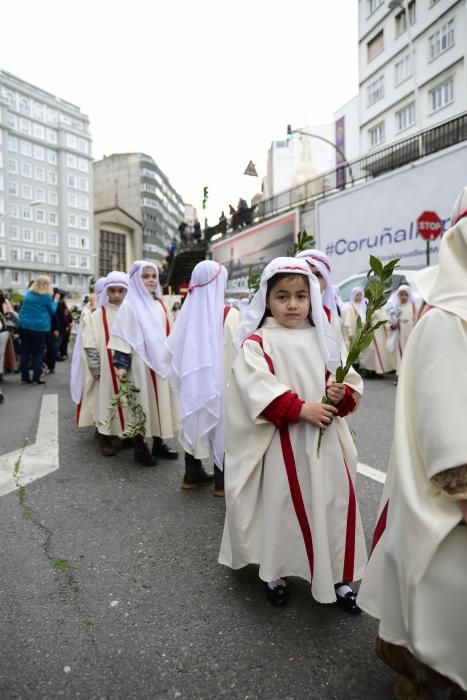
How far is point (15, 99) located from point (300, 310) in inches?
3079

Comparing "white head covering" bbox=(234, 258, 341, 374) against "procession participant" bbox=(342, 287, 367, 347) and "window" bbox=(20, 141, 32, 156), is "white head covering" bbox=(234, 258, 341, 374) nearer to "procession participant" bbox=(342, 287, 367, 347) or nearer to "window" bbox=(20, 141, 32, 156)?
"procession participant" bbox=(342, 287, 367, 347)

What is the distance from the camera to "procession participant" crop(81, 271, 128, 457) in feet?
17.4

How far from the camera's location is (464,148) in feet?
39.3

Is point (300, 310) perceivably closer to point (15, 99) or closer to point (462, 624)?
point (462, 624)

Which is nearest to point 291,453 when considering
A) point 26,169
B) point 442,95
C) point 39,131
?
point 442,95

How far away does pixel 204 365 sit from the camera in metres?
4.11

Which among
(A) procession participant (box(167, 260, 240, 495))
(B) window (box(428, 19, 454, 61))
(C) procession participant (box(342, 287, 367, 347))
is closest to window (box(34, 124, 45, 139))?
(B) window (box(428, 19, 454, 61))

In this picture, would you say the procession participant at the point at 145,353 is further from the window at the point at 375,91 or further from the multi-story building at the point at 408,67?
the window at the point at 375,91

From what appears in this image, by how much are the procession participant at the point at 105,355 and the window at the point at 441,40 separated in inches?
1049

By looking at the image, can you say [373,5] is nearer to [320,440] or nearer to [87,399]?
[87,399]

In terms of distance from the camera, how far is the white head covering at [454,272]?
5.08 feet

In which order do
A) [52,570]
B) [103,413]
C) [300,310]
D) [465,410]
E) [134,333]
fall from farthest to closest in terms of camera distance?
[103,413]
[134,333]
[52,570]
[300,310]
[465,410]

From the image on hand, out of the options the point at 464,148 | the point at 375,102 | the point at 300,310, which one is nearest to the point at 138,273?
the point at 300,310

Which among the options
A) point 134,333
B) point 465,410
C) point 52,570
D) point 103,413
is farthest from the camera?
point 103,413
